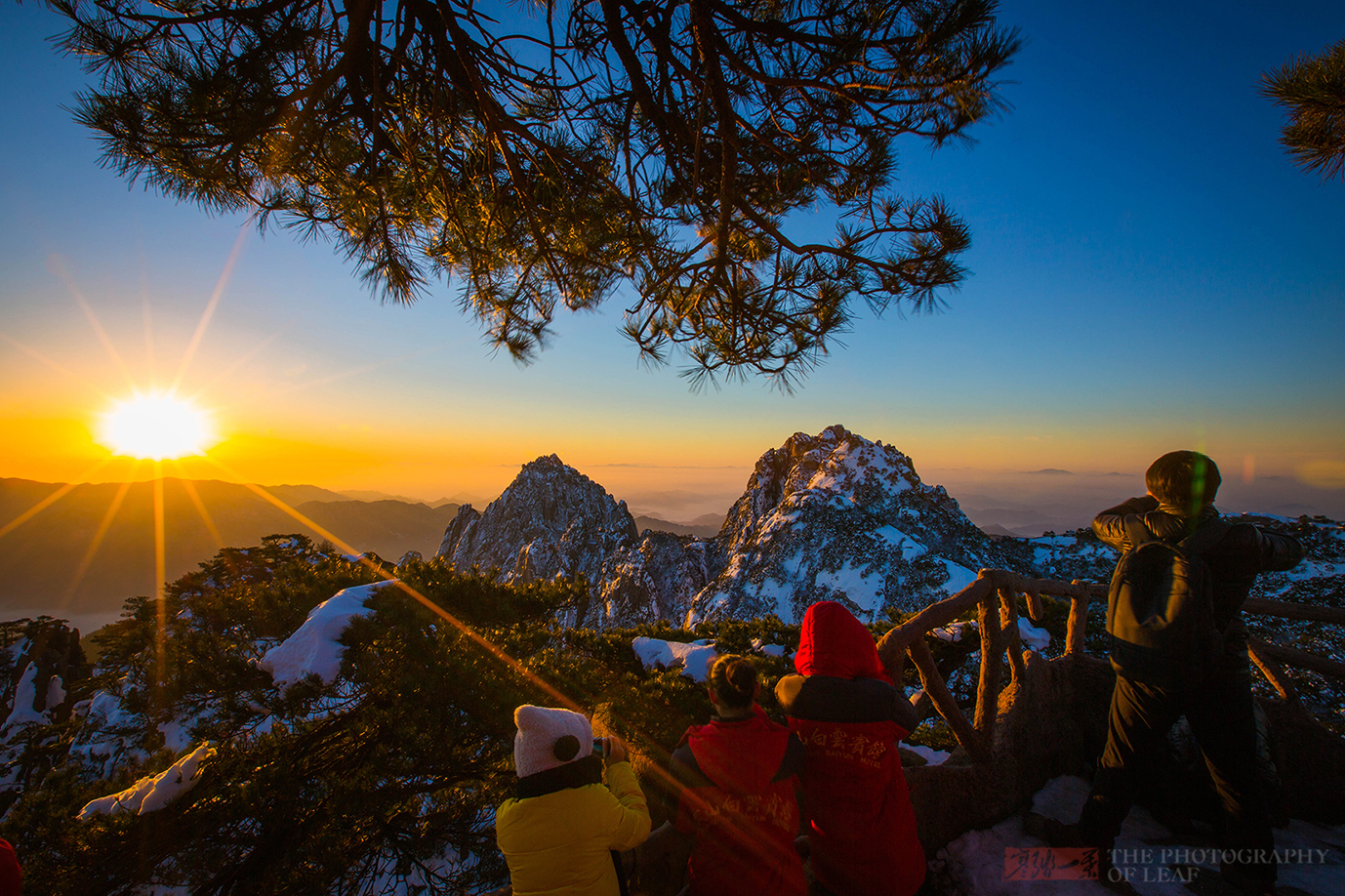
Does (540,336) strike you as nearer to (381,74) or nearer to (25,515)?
(381,74)

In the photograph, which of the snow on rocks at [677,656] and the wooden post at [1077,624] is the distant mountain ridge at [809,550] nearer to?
the snow on rocks at [677,656]

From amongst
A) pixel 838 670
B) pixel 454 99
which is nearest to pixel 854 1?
pixel 454 99

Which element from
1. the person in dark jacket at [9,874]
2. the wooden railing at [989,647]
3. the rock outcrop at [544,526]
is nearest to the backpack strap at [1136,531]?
the wooden railing at [989,647]

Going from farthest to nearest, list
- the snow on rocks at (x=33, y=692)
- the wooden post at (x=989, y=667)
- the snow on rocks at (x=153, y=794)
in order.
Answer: the snow on rocks at (x=33, y=692), the wooden post at (x=989, y=667), the snow on rocks at (x=153, y=794)

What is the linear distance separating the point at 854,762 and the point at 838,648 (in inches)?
20.1

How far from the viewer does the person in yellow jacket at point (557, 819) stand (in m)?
2.00

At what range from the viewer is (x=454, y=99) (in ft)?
14.2

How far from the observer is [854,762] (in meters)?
2.27

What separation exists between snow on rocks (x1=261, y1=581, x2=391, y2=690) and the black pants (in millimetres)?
4746

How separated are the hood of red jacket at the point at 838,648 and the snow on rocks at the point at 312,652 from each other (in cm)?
331

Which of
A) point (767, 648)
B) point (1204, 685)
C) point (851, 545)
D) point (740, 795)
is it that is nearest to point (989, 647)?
point (1204, 685)

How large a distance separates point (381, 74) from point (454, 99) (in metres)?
0.73

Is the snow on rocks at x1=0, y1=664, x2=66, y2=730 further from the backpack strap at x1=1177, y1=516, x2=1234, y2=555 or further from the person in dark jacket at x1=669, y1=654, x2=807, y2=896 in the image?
the backpack strap at x1=1177, y1=516, x2=1234, y2=555

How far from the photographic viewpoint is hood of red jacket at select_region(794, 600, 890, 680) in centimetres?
230
